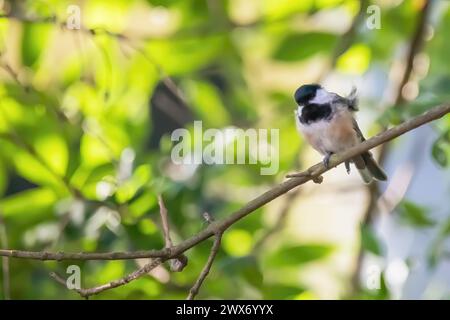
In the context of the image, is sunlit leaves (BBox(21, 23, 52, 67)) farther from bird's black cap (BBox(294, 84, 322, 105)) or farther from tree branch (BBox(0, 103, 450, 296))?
tree branch (BBox(0, 103, 450, 296))

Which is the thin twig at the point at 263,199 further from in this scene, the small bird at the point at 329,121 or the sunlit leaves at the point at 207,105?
the sunlit leaves at the point at 207,105

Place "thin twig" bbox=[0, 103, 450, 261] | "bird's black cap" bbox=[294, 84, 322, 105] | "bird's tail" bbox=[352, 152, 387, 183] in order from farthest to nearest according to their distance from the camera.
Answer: "bird's tail" bbox=[352, 152, 387, 183] < "bird's black cap" bbox=[294, 84, 322, 105] < "thin twig" bbox=[0, 103, 450, 261]

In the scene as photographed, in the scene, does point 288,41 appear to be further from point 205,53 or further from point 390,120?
point 390,120

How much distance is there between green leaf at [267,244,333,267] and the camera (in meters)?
1.46

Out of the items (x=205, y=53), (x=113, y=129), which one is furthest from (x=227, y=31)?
(x=113, y=129)

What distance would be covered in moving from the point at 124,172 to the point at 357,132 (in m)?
0.46

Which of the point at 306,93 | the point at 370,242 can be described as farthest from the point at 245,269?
the point at 306,93

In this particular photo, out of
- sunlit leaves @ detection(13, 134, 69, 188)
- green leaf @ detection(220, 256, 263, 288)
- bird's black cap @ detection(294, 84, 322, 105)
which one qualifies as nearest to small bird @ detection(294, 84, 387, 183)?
bird's black cap @ detection(294, 84, 322, 105)

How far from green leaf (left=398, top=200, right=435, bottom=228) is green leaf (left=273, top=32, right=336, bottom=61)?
32 cm

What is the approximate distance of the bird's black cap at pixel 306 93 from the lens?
3.29ft

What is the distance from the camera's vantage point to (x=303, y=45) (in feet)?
5.19

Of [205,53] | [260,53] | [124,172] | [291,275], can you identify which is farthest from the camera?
[260,53]

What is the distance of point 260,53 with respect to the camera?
192cm

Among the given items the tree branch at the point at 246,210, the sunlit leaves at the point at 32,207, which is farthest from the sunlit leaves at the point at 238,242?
the tree branch at the point at 246,210
